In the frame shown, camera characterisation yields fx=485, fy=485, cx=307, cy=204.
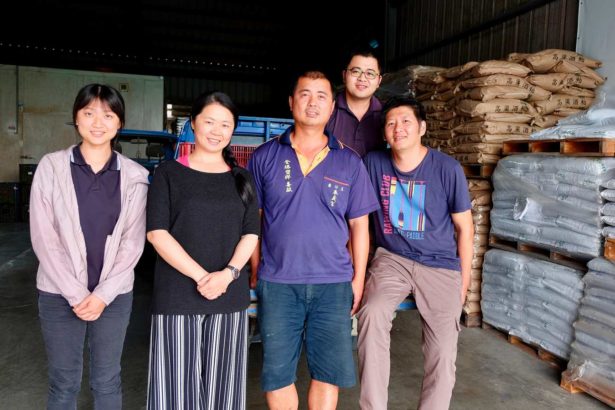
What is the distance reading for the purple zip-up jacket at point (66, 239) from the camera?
196cm

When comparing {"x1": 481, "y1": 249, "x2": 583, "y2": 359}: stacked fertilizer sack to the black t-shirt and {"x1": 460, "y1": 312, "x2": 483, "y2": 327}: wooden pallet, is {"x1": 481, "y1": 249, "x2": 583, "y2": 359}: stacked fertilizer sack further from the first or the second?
the black t-shirt

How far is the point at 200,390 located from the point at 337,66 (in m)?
13.2

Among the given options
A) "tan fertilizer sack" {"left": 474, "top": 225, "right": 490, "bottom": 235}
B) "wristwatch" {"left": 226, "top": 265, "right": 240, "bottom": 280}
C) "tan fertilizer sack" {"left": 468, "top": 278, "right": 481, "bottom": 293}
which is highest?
"wristwatch" {"left": 226, "top": 265, "right": 240, "bottom": 280}

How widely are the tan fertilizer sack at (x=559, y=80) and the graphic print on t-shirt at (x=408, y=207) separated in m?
2.73

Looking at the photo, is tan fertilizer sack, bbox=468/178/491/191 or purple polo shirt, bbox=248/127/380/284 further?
tan fertilizer sack, bbox=468/178/491/191

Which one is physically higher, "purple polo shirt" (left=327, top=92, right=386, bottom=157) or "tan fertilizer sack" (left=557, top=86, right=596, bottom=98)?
"tan fertilizer sack" (left=557, top=86, right=596, bottom=98)

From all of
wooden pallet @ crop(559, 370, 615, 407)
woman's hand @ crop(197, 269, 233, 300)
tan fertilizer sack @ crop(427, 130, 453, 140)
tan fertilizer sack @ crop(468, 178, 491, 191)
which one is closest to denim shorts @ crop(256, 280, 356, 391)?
woman's hand @ crop(197, 269, 233, 300)

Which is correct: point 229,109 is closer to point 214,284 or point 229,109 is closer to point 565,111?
point 214,284

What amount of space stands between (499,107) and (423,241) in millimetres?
2504

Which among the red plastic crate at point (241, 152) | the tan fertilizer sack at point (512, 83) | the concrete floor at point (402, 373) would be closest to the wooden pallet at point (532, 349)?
the concrete floor at point (402, 373)

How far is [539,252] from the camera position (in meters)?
3.97

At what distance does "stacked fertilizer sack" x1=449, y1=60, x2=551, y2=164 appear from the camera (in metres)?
4.51

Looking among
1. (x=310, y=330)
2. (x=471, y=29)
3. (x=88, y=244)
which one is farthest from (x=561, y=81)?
(x=88, y=244)

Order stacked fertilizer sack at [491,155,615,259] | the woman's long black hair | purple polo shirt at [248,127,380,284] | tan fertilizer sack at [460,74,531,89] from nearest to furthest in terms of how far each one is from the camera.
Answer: the woman's long black hair < purple polo shirt at [248,127,380,284] < stacked fertilizer sack at [491,155,615,259] < tan fertilizer sack at [460,74,531,89]
